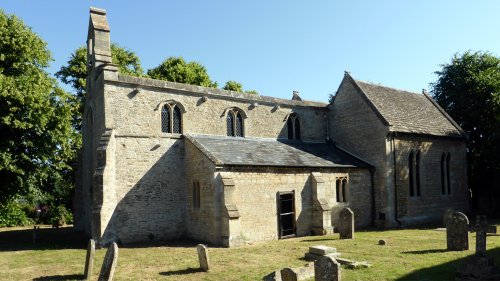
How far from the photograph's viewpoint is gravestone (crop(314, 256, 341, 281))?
8859 millimetres

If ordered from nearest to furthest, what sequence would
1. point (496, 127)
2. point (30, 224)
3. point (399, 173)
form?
point (399, 173)
point (496, 127)
point (30, 224)

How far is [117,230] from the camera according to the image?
19.2 m

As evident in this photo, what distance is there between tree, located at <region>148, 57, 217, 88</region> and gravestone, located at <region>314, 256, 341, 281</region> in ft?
100.0

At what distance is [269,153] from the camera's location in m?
21.8

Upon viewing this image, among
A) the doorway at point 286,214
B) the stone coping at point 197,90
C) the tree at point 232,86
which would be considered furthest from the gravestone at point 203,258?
Result: the tree at point 232,86

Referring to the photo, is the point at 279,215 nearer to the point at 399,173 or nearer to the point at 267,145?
the point at 267,145

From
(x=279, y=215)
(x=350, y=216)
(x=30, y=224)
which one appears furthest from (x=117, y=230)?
(x=30, y=224)

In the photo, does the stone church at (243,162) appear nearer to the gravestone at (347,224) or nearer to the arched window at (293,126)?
the arched window at (293,126)

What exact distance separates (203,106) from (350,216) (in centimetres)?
999

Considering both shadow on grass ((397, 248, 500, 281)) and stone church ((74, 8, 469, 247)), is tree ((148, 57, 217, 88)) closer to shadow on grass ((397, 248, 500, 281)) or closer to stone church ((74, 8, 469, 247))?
stone church ((74, 8, 469, 247))

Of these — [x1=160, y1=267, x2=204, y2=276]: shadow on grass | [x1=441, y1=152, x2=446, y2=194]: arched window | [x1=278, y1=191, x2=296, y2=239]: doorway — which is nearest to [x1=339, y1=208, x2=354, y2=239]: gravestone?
[x1=278, y1=191, x2=296, y2=239]: doorway

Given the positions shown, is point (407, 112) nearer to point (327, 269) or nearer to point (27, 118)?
point (327, 269)

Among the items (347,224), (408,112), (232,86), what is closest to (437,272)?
(347,224)

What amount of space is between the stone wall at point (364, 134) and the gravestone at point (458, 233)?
8.47 metres
